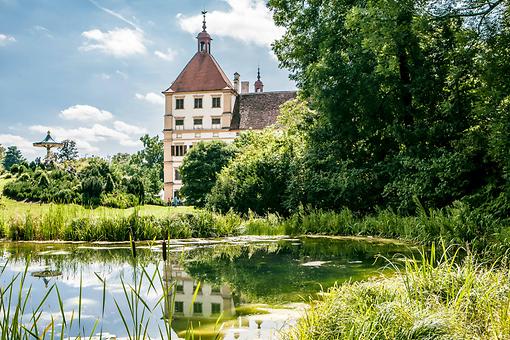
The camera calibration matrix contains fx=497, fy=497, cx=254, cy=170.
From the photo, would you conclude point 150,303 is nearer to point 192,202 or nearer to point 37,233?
point 37,233

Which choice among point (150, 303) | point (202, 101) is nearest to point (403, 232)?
point (150, 303)

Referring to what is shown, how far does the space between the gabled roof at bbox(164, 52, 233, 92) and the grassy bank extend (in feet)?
144

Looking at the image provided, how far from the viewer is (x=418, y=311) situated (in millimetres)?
3217

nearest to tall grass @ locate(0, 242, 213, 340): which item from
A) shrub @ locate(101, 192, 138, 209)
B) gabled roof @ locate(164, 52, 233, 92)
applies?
shrub @ locate(101, 192, 138, 209)

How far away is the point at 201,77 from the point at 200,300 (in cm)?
4435

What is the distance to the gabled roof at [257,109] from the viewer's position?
4566 cm

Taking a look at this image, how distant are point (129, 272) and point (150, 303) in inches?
63.5

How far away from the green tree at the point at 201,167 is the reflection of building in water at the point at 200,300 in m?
23.4

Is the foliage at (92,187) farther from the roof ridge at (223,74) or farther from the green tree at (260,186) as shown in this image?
the roof ridge at (223,74)

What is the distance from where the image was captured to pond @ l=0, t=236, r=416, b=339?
3.74 m

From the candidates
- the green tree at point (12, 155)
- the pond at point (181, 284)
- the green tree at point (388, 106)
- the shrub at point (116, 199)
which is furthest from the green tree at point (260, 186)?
the green tree at point (12, 155)

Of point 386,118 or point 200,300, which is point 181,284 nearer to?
point 200,300

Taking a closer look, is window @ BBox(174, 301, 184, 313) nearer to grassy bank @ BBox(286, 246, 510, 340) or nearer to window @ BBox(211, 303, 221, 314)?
window @ BBox(211, 303, 221, 314)

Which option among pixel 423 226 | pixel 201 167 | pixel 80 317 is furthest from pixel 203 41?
pixel 80 317
